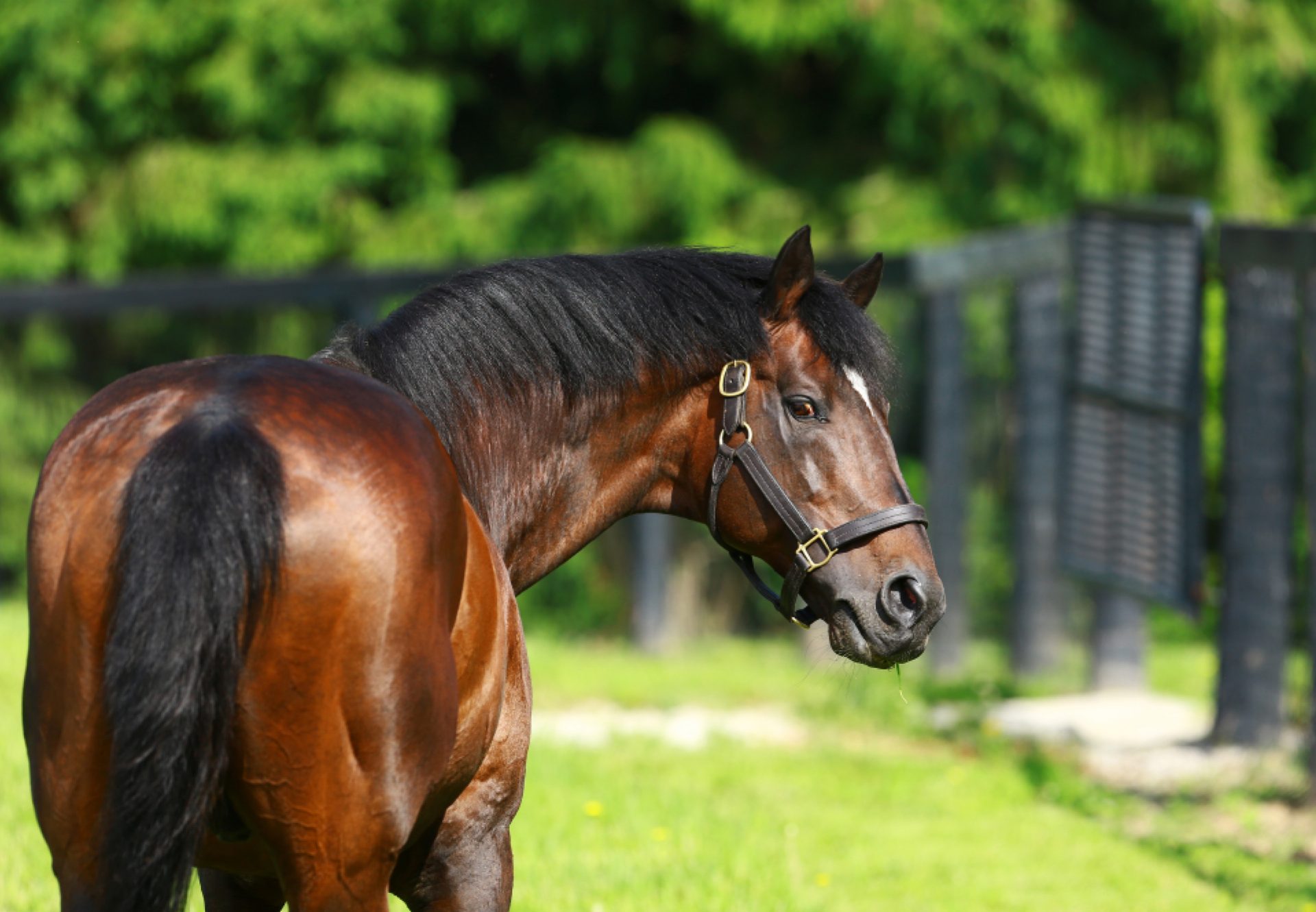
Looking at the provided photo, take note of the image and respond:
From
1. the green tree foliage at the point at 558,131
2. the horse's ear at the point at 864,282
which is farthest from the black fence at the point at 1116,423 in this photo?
the horse's ear at the point at 864,282

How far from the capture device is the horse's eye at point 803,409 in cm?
291

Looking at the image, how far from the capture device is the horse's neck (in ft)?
9.37

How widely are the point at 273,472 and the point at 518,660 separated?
70 centimetres

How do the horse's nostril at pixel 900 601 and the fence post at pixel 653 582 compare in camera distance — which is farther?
the fence post at pixel 653 582

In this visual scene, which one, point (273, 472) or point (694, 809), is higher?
point (273, 472)

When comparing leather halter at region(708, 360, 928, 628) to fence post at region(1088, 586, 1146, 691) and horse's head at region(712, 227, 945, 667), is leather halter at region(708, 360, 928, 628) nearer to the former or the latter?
horse's head at region(712, 227, 945, 667)

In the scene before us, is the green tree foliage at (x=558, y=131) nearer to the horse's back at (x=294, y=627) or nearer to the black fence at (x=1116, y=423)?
the black fence at (x=1116, y=423)

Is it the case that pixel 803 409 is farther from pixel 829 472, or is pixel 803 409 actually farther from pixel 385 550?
pixel 385 550

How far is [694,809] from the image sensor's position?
5289 mm

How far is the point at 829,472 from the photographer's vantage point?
2896mm

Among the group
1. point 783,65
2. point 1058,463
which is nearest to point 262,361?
point 1058,463

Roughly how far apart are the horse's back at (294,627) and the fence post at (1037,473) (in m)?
6.53

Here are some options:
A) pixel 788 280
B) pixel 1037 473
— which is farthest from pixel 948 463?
pixel 788 280

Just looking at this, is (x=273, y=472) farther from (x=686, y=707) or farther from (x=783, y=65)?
(x=783, y=65)
